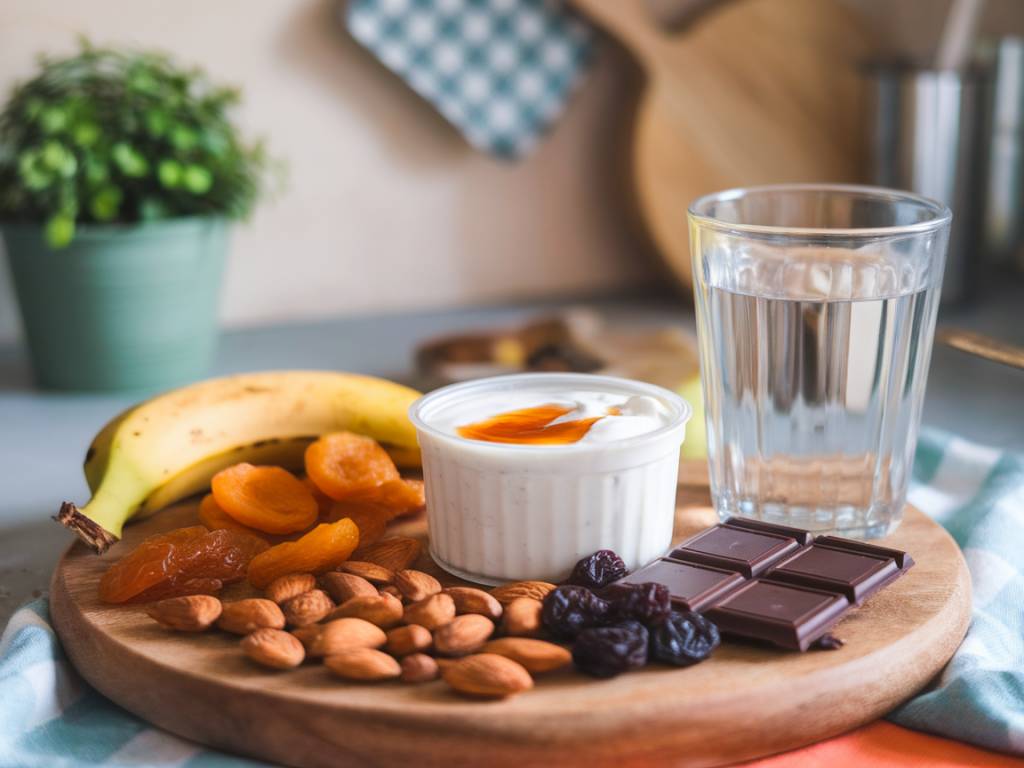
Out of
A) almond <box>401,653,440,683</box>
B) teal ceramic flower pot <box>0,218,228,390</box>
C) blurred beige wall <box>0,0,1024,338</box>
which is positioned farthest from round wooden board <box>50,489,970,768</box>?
blurred beige wall <box>0,0,1024,338</box>

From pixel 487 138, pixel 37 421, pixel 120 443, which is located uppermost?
pixel 487 138

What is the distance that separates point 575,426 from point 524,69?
1.18m

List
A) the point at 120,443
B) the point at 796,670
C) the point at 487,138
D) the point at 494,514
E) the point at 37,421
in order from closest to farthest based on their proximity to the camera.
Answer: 1. the point at 796,670
2. the point at 494,514
3. the point at 120,443
4. the point at 37,421
5. the point at 487,138

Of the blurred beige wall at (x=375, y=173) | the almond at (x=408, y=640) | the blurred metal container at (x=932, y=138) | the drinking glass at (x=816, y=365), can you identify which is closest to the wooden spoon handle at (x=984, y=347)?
the drinking glass at (x=816, y=365)

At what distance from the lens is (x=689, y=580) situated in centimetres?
78

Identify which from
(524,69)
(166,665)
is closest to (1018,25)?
(524,69)

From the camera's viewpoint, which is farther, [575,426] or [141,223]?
[141,223]

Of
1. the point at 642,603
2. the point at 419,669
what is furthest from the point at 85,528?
the point at 642,603

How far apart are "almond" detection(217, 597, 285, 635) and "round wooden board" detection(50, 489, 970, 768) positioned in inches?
0.4

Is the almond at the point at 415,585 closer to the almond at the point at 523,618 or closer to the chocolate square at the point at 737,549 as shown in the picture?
the almond at the point at 523,618

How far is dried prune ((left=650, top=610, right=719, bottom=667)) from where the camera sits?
70cm

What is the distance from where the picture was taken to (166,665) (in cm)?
71

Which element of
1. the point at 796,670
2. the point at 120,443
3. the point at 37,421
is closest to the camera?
the point at 796,670

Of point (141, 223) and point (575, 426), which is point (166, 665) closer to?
point (575, 426)
